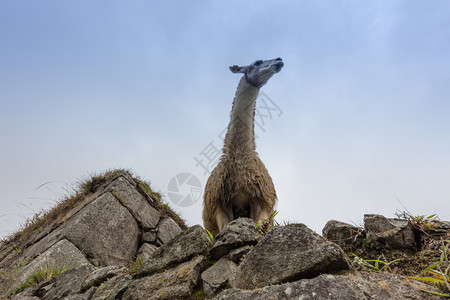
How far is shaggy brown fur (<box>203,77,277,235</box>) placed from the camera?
4.20 metres

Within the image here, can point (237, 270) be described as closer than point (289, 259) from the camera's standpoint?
No

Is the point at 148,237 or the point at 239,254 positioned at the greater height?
the point at 148,237

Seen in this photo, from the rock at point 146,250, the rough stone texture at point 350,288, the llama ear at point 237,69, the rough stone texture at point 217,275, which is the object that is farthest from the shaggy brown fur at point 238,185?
the rough stone texture at point 350,288

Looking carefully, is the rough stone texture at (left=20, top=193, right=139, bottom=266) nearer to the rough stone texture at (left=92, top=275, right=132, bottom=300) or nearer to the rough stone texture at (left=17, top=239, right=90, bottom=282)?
the rough stone texture at (left=17, top=239, right=90, bottom=282)

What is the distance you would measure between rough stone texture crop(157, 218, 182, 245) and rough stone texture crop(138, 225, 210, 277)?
2.81 metres

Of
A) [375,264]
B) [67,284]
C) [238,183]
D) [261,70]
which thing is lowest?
[375,264]

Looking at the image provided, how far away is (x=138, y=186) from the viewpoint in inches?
218

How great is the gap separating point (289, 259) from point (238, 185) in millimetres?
2494

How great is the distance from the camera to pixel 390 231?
193 cm

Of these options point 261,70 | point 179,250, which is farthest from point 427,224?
point 261,70

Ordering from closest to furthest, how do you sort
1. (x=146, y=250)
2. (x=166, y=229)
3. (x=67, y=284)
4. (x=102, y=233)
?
(x=67, y=284) < (x=102, y=233) < (x=146, y=250) < (x=166, y=229)

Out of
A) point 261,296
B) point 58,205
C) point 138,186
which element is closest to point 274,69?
point 138,186

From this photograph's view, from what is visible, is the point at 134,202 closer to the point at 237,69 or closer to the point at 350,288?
the point at 237,69

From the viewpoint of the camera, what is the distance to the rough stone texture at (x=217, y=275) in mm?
1965
